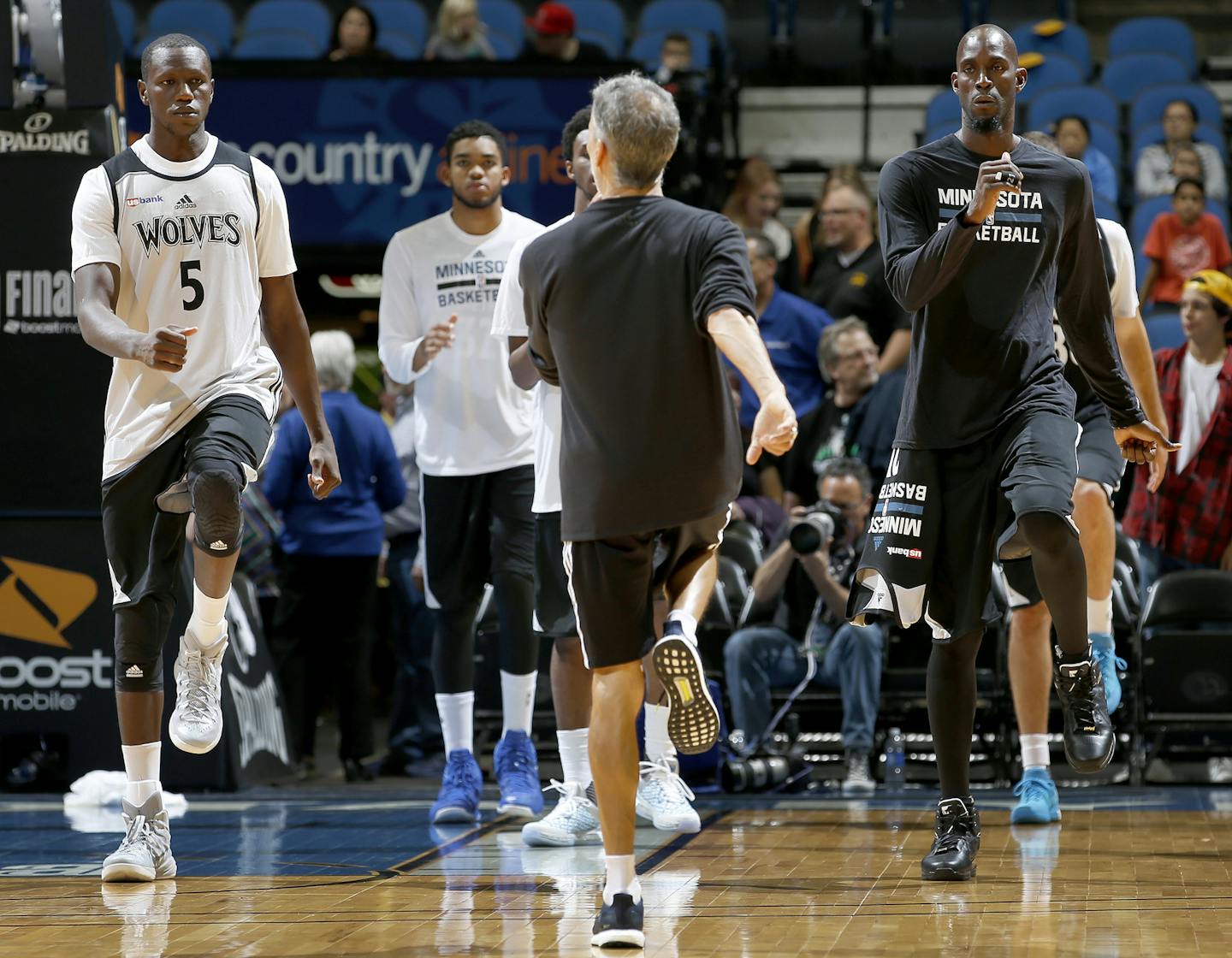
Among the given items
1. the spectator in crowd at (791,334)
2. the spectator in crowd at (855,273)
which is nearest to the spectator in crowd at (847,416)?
the spectator in crowd at (791,334)

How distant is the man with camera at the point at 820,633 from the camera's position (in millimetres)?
7438

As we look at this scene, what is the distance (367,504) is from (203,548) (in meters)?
3.66

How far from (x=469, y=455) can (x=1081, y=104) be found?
7.96 meters

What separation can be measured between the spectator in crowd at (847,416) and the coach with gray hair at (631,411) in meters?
4.35

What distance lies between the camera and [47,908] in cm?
457

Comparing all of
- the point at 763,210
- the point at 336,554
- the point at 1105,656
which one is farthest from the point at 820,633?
the point at 763,210

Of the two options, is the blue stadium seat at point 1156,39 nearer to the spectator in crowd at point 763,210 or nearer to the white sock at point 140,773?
the spectator in crowd at point 763,210

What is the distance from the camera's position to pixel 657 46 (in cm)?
1375

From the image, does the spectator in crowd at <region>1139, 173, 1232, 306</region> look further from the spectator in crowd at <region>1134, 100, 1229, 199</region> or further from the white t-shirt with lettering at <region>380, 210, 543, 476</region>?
the white t-shirt with lettering at <region>380, 210, 543, 476</region>

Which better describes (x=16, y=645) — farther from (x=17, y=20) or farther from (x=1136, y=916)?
(x=1136, y=916)

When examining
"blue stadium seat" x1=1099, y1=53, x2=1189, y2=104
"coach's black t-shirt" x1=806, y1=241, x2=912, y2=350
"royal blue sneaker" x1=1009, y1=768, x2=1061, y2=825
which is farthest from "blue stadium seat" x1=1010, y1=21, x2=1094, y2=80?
"royal blue sneaker" x1=1009, y1=768, x2=1061, y2=825

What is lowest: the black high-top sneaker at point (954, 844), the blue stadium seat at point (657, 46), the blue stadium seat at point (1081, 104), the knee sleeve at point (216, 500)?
the black high-top sneaker at point (954, 844)

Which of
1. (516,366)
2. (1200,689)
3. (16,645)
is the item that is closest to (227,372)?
(516,366)

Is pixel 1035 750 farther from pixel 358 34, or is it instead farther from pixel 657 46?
pixel 657 46
